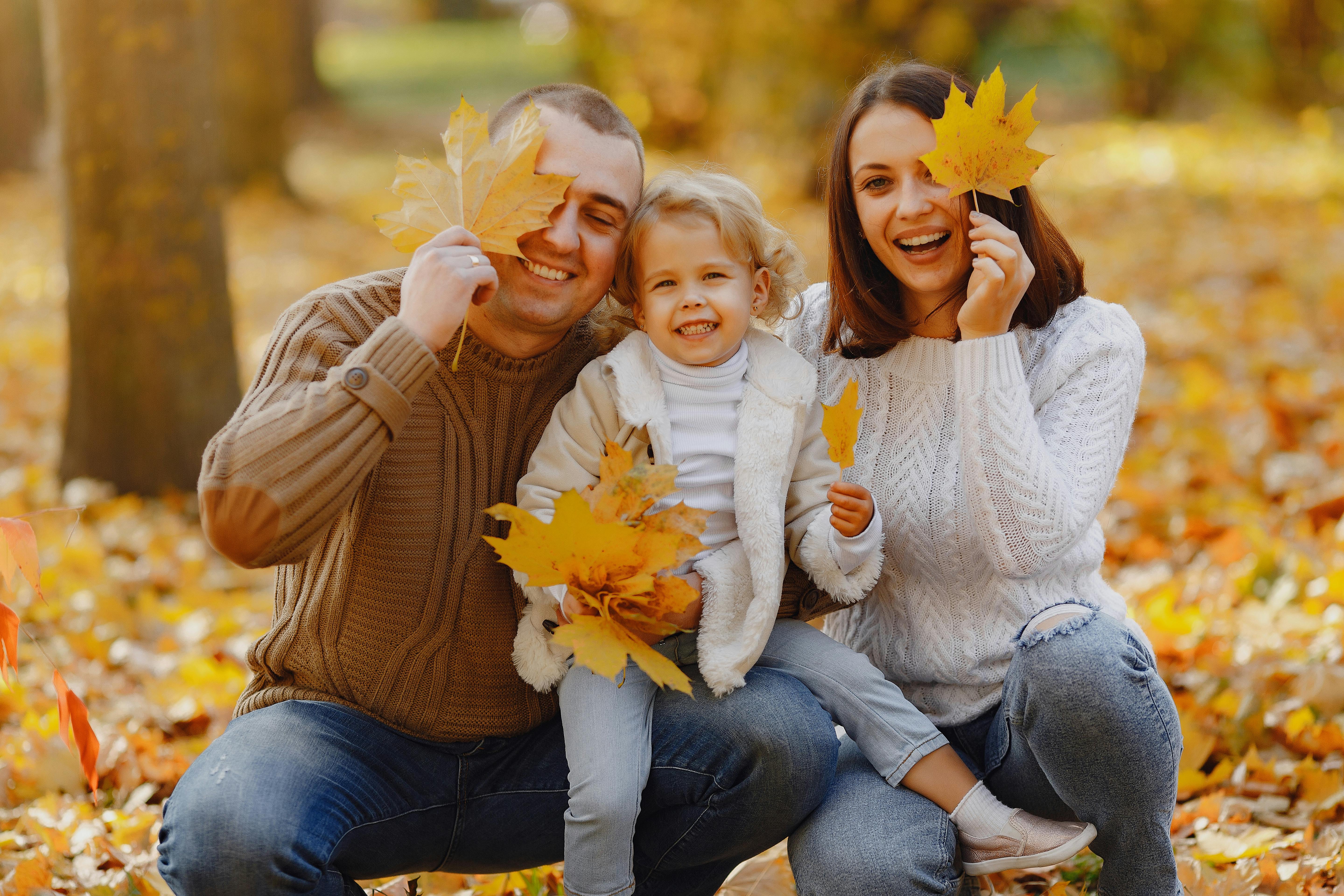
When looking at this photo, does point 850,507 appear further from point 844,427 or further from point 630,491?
point 630,491

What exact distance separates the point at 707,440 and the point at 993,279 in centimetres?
57

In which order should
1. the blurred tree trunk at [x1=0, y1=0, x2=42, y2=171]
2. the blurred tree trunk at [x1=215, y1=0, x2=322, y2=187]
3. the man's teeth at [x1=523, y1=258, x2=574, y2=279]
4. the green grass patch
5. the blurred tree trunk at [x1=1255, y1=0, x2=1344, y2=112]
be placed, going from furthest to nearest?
the green grass patch < the blurred tree trunk at [x1=1255, y1=0, x2=1344, y2=112] < the blurred tree trunk at [x1=0, y1=0, x2=42, y2=171] < the blurred tree trunk at [x1=215, y1=0, x2=322, y2=187] < the man's teeth at [x1=523, y1=258, x2=574, y2=279]

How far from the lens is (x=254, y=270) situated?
9.81 metres

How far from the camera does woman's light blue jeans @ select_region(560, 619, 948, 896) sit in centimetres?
190

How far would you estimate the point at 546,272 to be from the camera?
2154mm

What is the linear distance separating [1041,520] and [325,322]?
50.5 inches

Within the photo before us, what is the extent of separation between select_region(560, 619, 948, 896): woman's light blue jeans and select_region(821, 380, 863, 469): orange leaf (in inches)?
14.7

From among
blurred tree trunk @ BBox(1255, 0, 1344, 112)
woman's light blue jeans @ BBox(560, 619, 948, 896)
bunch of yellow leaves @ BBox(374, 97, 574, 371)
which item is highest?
blurred tree trunk @ BBox(1255, 0, 1344, 112)

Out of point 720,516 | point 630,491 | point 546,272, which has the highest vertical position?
point 546,272

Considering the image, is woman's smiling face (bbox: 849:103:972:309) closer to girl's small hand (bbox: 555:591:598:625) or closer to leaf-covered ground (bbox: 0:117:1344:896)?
girl's small hand (bbox: 555:591:598:625)

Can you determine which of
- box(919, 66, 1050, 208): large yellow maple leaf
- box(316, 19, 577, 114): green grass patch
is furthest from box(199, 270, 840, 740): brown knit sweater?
box(316, 19, 577, 114): green grass patch

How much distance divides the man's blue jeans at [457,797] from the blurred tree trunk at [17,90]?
540 inches

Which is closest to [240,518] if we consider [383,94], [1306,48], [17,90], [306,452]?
[306,452]

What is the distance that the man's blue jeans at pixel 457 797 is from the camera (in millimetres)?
1795
